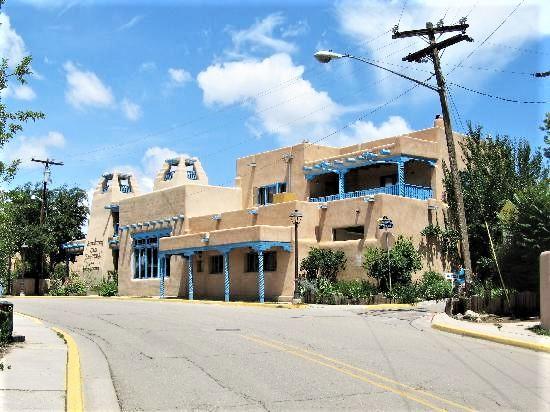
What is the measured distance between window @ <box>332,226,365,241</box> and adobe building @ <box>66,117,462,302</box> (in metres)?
0.05

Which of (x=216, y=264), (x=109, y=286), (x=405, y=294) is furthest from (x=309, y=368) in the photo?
(x=109, y=286)

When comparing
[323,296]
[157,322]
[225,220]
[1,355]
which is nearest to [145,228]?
[225,220]

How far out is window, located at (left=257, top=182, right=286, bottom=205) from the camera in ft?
137

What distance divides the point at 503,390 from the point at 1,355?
8363mm

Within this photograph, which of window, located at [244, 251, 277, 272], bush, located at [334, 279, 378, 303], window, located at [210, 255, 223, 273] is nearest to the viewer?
bush, located at [334, 279, 378, 303]

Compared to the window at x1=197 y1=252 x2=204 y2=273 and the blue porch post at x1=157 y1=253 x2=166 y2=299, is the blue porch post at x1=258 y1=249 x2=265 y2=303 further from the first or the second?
the blue porch post at x1=157 y1=253 x2=166 y2=299

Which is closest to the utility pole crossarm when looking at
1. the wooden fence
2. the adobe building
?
the wooden fence

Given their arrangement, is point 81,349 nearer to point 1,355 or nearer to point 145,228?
point 1,355

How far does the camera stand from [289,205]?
1384 inches

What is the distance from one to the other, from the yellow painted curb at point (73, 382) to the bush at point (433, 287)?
2007cm

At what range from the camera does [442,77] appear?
22984 mm

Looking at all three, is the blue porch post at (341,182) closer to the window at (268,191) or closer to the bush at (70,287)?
the window at (268,191)

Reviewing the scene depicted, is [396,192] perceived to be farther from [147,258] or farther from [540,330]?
[147,258]

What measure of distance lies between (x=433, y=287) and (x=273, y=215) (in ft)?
31.5
